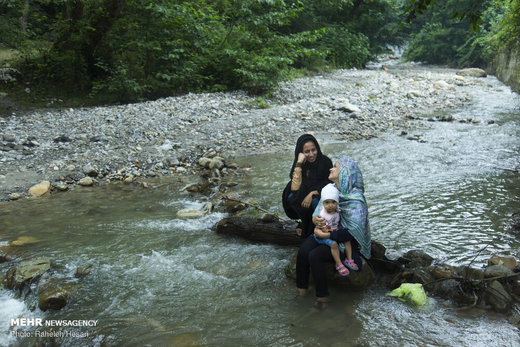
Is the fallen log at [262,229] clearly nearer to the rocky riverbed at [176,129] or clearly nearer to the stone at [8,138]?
the rocky riverbed at [176,129]

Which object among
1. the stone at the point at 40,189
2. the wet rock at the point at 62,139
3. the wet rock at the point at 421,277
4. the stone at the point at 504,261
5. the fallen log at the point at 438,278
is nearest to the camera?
the fallen log at the point at 438,278

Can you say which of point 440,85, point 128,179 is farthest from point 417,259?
point 440,85

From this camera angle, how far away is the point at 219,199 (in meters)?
6.86

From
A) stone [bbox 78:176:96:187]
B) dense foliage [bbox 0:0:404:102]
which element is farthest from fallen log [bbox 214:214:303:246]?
dense foliage [bbox 0:0:404:102]

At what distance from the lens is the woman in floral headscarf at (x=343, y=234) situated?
380 centimetres

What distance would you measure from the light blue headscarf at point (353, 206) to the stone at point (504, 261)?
58.0 inches

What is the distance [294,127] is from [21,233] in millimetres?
7694

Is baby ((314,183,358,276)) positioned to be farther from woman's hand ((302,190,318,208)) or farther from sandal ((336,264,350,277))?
woman's hand ((302,190,318,208))

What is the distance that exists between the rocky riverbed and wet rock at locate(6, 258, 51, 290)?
297 centimetres

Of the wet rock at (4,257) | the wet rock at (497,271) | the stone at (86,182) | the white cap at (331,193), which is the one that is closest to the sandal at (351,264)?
the white cap at (331,193)

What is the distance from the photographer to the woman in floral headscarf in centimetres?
380

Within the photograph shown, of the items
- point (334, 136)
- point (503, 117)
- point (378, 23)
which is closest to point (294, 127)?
point (334, 136)

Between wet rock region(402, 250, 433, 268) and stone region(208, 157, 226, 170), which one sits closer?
wet rock region(402, 250, 433, 268)

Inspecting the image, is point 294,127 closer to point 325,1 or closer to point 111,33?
point 111,33
